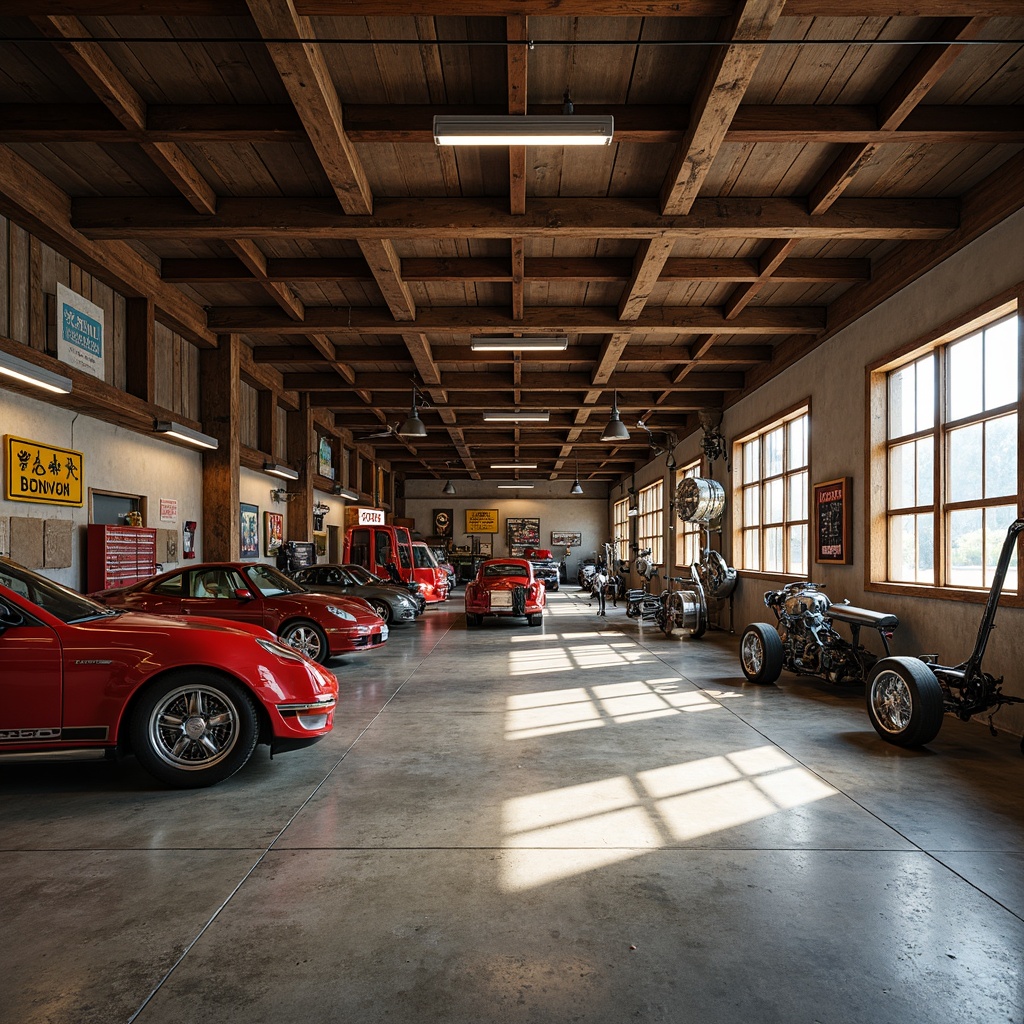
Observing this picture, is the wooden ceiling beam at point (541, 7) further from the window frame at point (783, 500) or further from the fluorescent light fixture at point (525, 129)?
the window frame at point (783, 500)

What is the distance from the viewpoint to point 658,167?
6270 mm

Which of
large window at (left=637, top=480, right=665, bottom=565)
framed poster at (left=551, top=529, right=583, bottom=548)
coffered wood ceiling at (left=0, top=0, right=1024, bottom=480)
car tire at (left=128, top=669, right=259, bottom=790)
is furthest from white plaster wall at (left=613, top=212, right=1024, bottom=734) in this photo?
framed poster at (left=551, top=529, right=583, bottom=548)

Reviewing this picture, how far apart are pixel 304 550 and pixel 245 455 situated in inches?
112

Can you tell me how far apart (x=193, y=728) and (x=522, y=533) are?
28.8 m

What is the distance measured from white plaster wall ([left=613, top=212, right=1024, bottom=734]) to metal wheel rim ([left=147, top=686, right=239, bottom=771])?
5.77 meters

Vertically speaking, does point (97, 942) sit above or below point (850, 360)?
below

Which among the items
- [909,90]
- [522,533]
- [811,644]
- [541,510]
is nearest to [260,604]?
[811,644]

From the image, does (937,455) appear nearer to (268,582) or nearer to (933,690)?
(933,690)

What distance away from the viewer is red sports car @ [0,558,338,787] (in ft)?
13.2

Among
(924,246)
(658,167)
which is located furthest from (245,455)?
(924,246)

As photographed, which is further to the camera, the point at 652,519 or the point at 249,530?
the point at 652,519

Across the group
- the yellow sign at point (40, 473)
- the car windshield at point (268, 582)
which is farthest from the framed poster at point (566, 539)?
the yellow sign at point (40, 473)

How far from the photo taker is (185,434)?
935cm

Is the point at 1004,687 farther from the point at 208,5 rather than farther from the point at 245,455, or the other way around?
the point at 245,455
